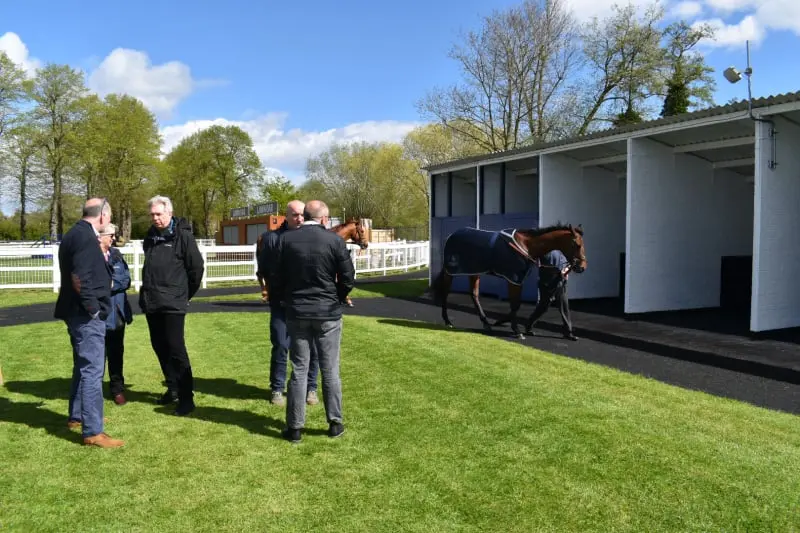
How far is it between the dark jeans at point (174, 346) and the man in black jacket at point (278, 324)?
0.76 meters

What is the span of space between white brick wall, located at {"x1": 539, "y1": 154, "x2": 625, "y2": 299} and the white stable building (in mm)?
25

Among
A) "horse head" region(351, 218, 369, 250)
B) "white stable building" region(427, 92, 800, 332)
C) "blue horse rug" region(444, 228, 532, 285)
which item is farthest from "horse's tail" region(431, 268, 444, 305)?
"white stable building" region(427, 92, 800, 332)

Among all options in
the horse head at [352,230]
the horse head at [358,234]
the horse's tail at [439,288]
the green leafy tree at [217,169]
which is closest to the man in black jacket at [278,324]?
the horse head at [352,230]

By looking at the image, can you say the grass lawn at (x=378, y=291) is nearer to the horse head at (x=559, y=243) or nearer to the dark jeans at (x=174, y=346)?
the horse head at (x=559, y=243)

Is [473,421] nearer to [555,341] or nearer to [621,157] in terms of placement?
[555,341]

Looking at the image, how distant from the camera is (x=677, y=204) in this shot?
12.0 meters

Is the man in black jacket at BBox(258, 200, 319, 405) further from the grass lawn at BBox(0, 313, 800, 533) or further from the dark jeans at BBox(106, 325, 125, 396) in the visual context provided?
the dark jeans at BBox(106, 325, 125, 396)

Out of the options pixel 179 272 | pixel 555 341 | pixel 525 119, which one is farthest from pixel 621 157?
pixel 525 119

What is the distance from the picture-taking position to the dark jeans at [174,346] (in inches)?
200

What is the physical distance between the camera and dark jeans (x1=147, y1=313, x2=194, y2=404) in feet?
16.7

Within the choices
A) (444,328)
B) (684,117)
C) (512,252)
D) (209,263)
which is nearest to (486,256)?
(512,252)

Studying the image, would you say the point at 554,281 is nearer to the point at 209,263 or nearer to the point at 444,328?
the point at 444,328

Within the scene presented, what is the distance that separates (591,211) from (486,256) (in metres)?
5.75

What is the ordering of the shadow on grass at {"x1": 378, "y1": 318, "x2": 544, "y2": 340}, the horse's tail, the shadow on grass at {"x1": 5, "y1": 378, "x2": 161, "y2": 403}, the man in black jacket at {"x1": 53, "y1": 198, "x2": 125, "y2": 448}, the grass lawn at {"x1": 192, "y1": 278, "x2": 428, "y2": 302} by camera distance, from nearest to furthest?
1. the man in black jacket at {"x1": 53, "y1": 198, "x2": 125, "y2": 448}
2. the shadow on grass at {"x1": 5, "y1": 378, "x2": 161, "y2": 403}
3. the shadow on grass at {"x1": 378, "y1": 318, "x2": 544, "y2": 340}
4. the horse's tail
5. the grass lawn at {"x1": 192, "y1": 278, "x2": 428, "y2": 302}
